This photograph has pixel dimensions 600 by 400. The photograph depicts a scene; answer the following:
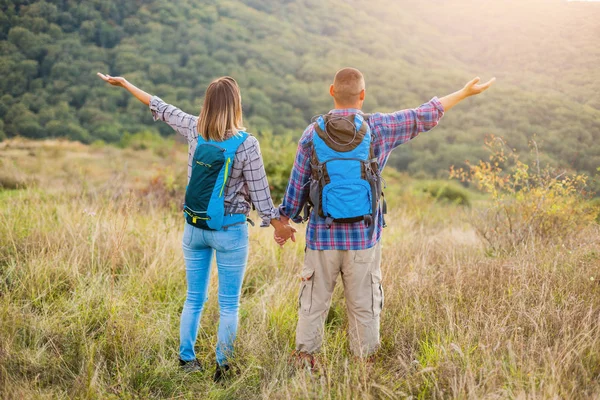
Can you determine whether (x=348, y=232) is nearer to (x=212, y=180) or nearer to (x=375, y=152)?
(x=375, y=152)

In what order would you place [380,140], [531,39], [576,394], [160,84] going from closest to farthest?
1. [576,394]
2. [380,140]
3. [531,39]
4. [160,84]

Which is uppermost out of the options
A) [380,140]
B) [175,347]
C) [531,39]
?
[531,39]

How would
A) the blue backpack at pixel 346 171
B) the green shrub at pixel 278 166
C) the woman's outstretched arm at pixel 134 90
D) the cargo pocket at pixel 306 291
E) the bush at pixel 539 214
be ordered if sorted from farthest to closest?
the green shrub at pixel 278 166 < the bush at pixel 539 214 < the woman's outstretched arm at pixel 134 90 < the cargo pocket at pixel 306 291 < the blue backpack at pixel 346 171

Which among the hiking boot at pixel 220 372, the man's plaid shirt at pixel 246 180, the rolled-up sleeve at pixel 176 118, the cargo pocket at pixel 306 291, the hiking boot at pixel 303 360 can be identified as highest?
the rolled-up sleeve at pixel 176 118

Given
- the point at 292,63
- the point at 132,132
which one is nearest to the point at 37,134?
the point at 132,132

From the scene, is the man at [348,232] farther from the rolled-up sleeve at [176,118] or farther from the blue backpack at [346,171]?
the rolled-up sleeve at [176,118]

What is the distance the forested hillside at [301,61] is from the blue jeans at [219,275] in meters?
7.84

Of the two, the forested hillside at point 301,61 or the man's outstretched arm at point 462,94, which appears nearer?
the man's outstretched arm at point 462,94

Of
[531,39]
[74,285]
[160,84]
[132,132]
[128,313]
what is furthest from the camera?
[160,84]

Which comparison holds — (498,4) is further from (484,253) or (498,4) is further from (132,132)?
(484,253)

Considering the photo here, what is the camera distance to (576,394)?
7.95 ft

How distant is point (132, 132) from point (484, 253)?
20555 millimetres

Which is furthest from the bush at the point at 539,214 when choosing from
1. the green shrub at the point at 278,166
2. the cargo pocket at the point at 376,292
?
the green shrub at the point at 278,166

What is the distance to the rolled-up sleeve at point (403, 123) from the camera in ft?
9.75
